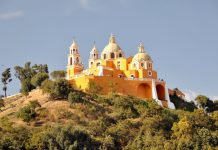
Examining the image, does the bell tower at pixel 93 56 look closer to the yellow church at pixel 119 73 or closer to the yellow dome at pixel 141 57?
the yellow church at pixel 119 73

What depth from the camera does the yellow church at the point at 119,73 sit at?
2493 inches

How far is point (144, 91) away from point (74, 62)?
903cm

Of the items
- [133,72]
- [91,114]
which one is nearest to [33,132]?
[91,114]

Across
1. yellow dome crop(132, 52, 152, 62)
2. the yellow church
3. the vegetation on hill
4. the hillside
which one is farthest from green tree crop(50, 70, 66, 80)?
yellow dome crop(132, 52, 152, 62)

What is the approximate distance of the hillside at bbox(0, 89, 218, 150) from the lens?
4991cm

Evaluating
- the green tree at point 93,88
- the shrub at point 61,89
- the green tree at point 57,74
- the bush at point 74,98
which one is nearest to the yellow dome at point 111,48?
the green tree at point 57,74

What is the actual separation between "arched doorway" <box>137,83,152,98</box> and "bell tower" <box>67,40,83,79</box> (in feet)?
25.3

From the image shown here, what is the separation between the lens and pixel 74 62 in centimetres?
6900

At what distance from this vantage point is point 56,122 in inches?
2164

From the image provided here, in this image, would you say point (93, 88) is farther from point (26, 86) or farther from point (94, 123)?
point (26, 86)

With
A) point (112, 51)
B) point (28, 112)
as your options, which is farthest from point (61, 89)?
point (112, 51)

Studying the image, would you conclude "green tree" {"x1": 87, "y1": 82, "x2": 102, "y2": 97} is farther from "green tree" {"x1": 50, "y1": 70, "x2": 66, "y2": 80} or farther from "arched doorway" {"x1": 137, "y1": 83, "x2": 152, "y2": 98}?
"green tree" {"x1": 50, "y1": 70, "x2": 66, "y2": 80}

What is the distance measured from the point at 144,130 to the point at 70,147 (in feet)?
29.0

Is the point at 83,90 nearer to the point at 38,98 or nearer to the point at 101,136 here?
the point at 38,98
